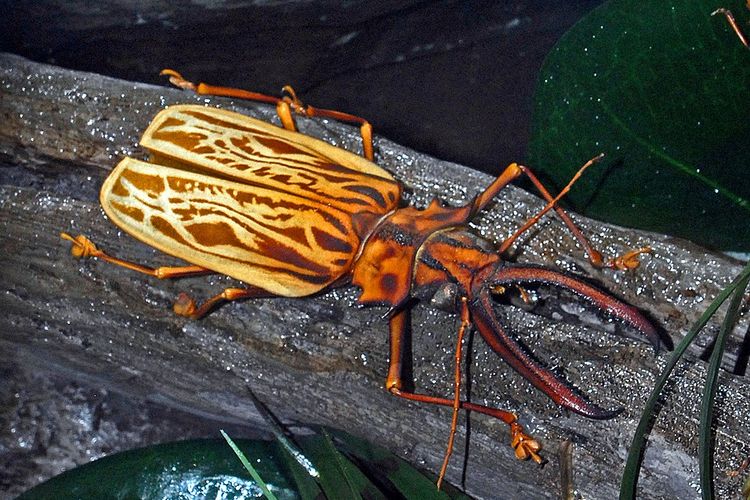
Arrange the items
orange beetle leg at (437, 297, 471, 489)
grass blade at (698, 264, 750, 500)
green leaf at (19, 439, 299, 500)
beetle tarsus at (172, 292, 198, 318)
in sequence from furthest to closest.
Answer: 1. green leaf at (19, 439, 299, 500)
2. beetle tarsus at (172, 292, 198, 318)
3. orange beetle leg at (437, 297, 471, 489)
4. grass blade at (698, 264, 750, 500)

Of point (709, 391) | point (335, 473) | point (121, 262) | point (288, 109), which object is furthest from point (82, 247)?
point (709, 391)

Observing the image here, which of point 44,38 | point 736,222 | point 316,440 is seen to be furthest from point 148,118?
point 736,222

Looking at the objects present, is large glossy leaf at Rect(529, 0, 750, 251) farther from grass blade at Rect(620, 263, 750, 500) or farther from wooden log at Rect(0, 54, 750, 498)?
grass blade at Rect(620, 263, 750, 500)

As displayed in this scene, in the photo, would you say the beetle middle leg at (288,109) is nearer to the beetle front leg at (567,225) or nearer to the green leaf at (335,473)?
the beetle front leg at (567,225)

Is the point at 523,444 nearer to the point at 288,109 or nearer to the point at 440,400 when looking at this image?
the point at 440,400

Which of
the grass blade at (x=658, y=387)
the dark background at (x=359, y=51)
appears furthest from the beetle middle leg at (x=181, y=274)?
the grass blade at (x=658, y=387)

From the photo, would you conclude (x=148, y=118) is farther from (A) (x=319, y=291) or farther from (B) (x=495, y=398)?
(B) (x=495, y=398)

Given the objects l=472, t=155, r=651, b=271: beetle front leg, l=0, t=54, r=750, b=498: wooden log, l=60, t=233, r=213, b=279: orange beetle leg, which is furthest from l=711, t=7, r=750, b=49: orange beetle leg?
l=60, t=233, r=213, b=279: orange beetle leg
